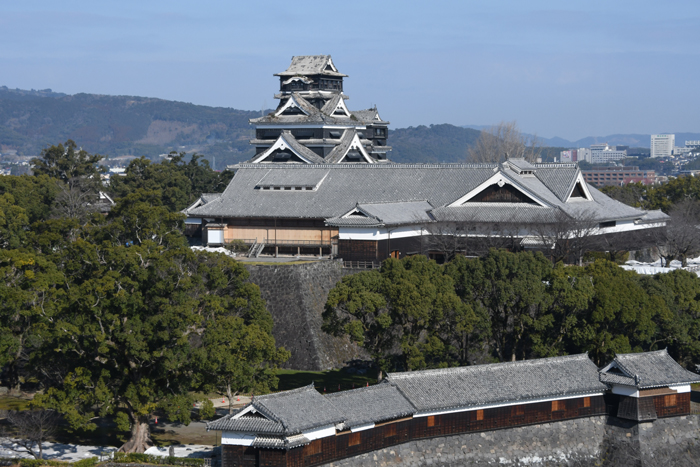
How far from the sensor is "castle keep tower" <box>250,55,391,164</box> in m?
57.2

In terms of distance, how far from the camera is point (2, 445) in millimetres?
30281

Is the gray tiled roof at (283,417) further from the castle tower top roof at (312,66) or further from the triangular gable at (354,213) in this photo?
the castle tower top roof at (312,66)

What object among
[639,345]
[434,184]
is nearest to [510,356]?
[639,345]

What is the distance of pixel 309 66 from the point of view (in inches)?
2640

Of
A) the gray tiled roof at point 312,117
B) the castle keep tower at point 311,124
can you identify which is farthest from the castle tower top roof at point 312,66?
the gray tiled roof at point 312,117

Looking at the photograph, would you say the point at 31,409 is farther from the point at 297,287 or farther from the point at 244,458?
the point at 297,287

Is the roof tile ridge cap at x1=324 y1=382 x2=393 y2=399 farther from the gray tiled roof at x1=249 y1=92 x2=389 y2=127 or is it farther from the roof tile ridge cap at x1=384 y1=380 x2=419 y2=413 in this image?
the gray tiled roof at x1=249 y1=92 x2=389 y2=127

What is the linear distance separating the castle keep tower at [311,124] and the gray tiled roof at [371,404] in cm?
2922

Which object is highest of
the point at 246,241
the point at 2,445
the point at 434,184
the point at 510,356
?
the point at 434,184

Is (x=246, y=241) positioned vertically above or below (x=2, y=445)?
above

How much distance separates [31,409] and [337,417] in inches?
455

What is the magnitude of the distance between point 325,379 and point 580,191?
18.8 metres

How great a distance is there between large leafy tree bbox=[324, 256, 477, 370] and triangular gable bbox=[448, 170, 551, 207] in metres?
12.2

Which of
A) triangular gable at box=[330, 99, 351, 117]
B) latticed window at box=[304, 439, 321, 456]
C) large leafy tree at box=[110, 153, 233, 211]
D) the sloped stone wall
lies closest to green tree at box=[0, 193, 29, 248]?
the sloped stone wall
